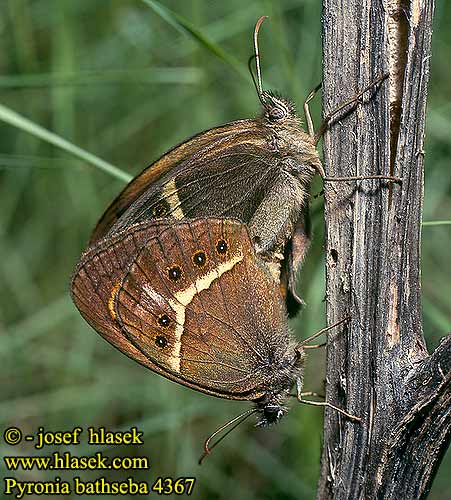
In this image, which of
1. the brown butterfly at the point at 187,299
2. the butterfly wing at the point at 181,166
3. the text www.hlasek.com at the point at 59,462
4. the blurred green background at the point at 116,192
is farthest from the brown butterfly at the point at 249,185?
the text www.hlasek.com at the point at 59,462

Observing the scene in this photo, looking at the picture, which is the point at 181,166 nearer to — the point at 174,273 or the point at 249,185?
the point at 249,185

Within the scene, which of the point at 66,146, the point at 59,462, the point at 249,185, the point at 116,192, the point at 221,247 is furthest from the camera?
the point at 116,192

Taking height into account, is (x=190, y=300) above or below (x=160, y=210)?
below

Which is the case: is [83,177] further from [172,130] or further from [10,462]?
[10,462]

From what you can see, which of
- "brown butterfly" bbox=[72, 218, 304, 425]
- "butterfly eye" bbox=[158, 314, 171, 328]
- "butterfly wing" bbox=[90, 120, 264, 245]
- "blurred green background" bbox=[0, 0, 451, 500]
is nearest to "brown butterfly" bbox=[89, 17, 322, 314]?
"butterfly wing" bbox=[90, 120, 264, 245]

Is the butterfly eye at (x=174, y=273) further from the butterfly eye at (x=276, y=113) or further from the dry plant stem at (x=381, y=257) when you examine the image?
the butterfly eye at (x=276, y=113)

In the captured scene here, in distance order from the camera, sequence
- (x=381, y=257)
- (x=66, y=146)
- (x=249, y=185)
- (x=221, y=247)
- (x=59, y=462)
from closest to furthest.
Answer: (x=381, y=257) < (x=221, y=247) < (x=66, y=146) < (x=249, y=185) < (x=59, y=462)

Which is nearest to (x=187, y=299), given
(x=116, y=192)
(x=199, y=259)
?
(x=199, y=259)
